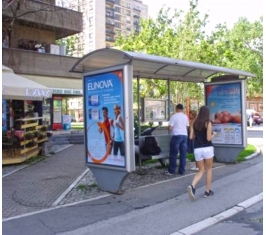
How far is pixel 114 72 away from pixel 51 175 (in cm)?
392

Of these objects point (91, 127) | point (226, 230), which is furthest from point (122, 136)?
point (226, 230)

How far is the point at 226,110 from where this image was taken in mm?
10023

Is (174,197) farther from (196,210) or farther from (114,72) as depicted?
(114,72)

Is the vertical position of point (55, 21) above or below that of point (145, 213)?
above

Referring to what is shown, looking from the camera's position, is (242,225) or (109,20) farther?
(109,20)

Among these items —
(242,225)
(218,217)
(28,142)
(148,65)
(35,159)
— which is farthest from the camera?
(35,159)

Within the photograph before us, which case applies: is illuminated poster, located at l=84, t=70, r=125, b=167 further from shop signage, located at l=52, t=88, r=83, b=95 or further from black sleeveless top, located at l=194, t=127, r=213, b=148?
shop signage, located at l=52, t=88, r=83, b=95

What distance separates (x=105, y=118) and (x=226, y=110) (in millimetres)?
4874

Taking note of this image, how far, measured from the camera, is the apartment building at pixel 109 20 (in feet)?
292

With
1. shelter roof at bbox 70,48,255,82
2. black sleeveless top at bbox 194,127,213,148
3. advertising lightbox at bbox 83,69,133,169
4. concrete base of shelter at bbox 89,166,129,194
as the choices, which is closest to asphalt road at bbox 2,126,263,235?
concrete base of shelter at bbox 89,166,129,194

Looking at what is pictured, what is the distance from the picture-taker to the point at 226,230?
15.1 ft

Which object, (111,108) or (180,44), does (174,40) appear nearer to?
(180,44)

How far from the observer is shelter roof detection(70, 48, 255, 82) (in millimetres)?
6330

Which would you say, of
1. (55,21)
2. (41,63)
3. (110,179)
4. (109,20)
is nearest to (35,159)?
(110,179)
